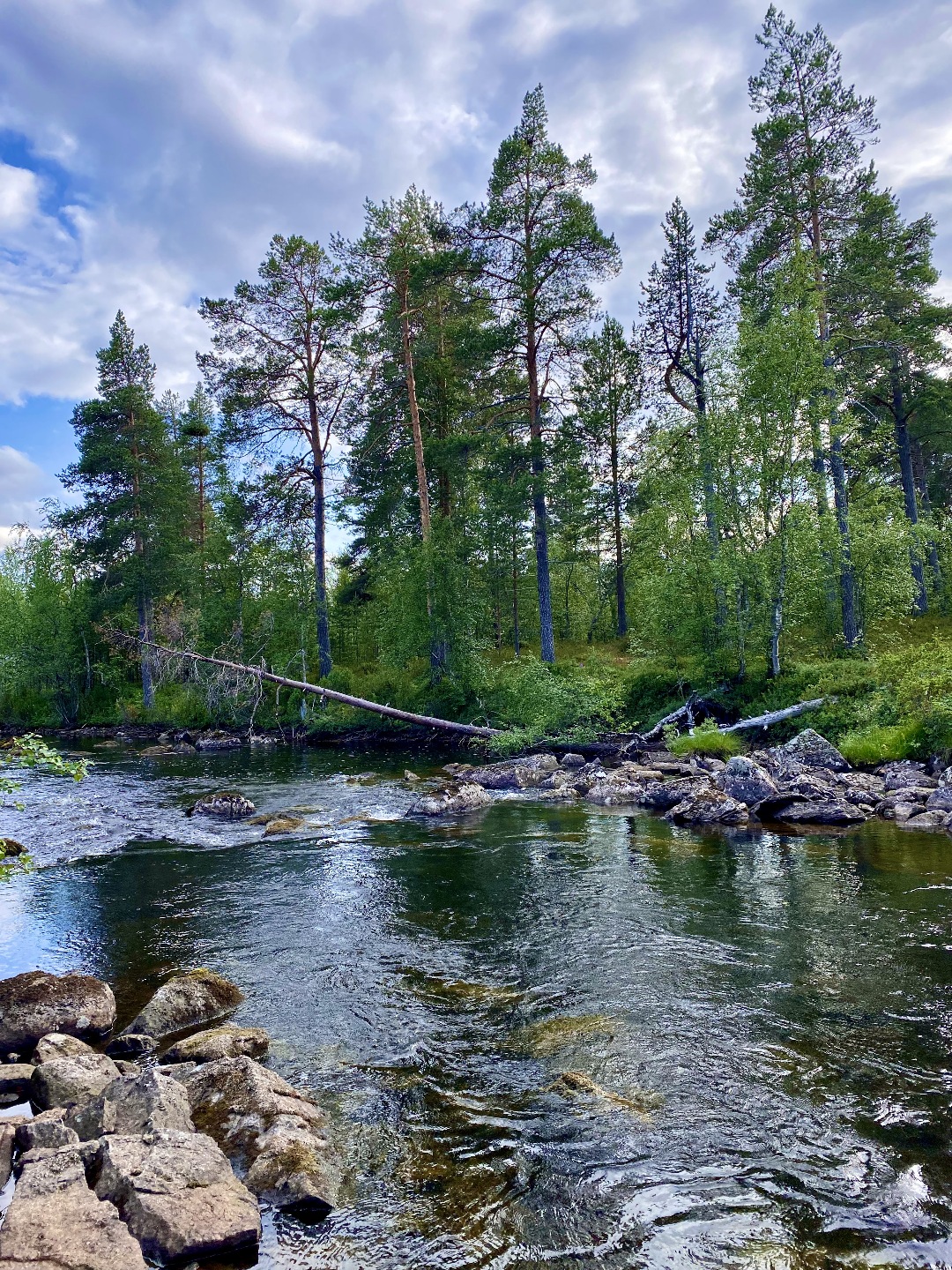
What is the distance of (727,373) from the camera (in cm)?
2417

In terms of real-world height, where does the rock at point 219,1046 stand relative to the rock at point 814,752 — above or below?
below

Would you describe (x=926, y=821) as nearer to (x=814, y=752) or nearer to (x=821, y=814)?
(x=821, y=814)

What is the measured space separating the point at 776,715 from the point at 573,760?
6.06 m

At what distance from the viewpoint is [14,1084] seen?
234 inches

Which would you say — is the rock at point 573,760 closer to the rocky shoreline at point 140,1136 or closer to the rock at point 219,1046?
the rocky shoreline at point 140,1136

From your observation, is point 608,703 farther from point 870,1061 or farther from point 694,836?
point 870,1061

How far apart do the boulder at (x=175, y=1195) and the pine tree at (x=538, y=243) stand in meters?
25.0

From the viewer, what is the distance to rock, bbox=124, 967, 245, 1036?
7027 mm

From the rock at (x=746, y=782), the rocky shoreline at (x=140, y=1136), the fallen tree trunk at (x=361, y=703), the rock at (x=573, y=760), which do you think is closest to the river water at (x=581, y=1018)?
the rocky shoreline at (x=140, y=1136)

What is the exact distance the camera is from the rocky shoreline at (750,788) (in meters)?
14.5

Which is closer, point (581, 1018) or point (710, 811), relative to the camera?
point (581, 1018)

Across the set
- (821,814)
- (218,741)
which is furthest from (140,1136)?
(218,741)

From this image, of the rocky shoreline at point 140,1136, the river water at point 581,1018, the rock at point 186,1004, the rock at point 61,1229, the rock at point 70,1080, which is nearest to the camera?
the rock at point 61,1229

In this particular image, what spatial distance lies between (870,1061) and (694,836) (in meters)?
8.14
